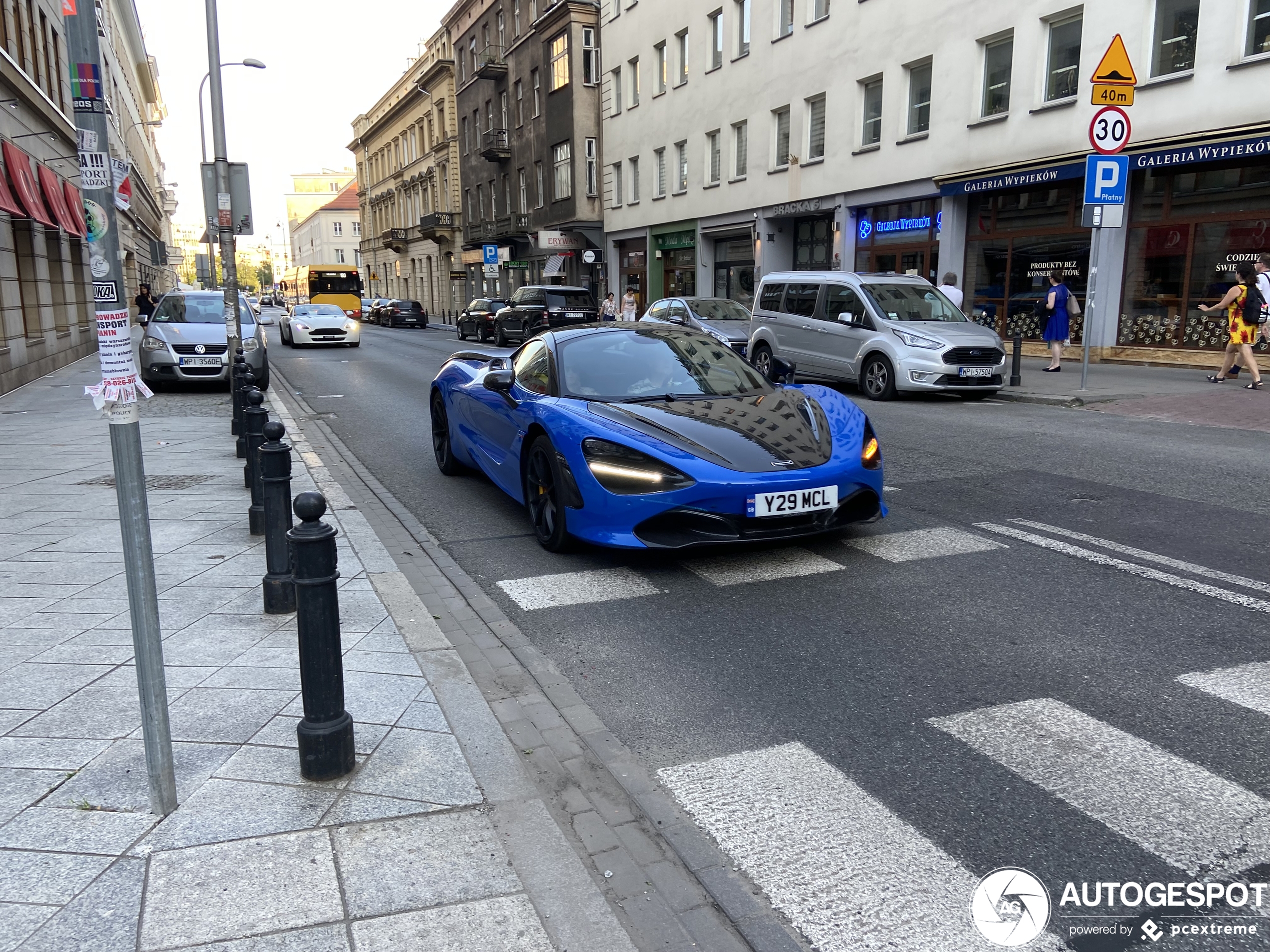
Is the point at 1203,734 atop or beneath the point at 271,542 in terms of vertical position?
beneath

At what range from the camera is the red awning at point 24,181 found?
626 inches

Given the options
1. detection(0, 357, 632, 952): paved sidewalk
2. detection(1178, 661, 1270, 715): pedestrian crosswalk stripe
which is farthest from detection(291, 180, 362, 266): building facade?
detection(1178, 661, 1270, 715): pedestrian crosswalk stripe

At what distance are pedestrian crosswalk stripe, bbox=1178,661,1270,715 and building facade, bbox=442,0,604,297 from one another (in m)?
37.7

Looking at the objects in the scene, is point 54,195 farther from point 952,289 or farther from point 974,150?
point 974,150

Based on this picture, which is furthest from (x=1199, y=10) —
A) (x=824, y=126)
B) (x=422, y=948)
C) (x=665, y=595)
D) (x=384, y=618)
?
(x=422, y=948)

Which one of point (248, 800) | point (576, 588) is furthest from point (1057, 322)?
point (248, 800)

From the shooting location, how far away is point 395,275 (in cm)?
7956

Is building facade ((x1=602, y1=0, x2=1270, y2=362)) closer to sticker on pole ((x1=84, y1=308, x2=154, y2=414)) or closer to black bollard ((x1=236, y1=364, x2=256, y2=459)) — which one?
black bollard ((x1=236, y1=364, x2=256, y2=459))

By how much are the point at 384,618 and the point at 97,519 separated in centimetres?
336

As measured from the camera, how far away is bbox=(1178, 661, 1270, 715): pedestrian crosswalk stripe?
367cm

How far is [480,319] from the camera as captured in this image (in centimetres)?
3369

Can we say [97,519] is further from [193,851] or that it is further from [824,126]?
[824,126]

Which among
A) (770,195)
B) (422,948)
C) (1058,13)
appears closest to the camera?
(422,948)

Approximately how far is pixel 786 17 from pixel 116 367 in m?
28.2
